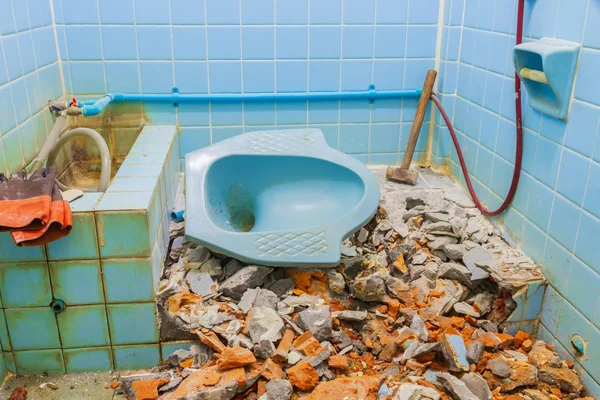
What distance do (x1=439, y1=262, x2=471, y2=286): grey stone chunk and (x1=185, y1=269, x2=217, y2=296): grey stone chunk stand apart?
0.79 m

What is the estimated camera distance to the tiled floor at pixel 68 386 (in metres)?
1.52

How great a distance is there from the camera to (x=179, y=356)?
1.53m

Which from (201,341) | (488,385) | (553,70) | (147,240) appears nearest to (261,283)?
(201,341)

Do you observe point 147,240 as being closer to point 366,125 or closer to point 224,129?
point 224,129

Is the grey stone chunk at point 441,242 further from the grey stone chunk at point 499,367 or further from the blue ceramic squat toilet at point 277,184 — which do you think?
the grey stone chunk at point 499,367

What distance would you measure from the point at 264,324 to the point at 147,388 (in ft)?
1.20

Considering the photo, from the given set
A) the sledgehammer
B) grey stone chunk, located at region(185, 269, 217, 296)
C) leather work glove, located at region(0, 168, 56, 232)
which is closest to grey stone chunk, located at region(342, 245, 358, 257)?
grey stone chunk, located at region(185, 269, 217, 296)

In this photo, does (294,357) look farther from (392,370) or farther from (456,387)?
(456,387)

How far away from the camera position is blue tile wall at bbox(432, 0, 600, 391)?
4.77 feet

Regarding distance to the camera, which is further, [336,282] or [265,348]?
[336,282]

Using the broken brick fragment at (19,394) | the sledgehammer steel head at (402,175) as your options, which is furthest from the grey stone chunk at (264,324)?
the sledgehammer steel head at (402,175)

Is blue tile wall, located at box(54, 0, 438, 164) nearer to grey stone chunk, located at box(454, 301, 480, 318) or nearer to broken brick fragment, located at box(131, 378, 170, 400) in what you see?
grey stone chunk, located at box(454, 301, 480, 318)

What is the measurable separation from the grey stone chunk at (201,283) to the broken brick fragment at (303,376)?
41cm

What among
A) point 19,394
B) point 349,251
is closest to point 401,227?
point 349,251
